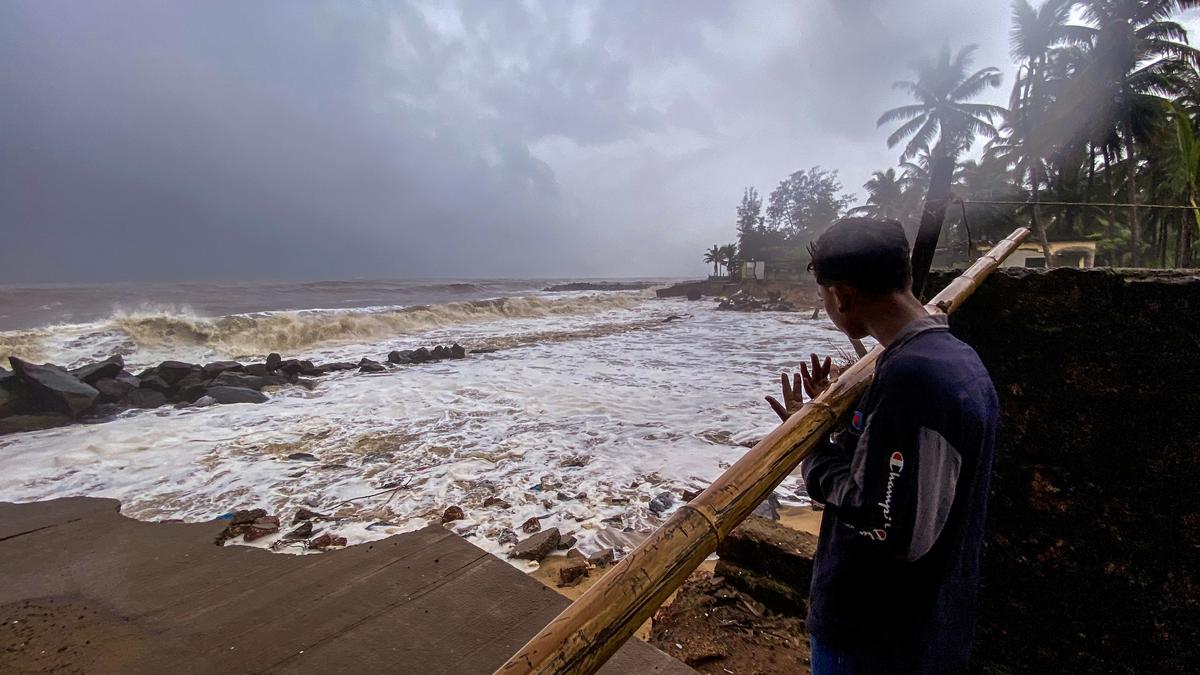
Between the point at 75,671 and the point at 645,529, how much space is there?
3300 millimetres

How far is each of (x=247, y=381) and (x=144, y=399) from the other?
150cm

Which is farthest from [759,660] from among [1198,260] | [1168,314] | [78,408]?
[1198,260]

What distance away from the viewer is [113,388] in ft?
28.3

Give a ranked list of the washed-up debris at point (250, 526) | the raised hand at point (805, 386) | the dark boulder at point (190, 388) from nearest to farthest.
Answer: the raised hand at point (805, 386) < the washed-up debris at point (250, 526) < the dark boulder at point (190, 388)

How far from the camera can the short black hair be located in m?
1.14

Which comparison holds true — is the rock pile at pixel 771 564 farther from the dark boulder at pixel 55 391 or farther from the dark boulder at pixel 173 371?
the dark boulder at pixel 173 371

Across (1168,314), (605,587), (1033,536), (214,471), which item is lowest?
(214,471)

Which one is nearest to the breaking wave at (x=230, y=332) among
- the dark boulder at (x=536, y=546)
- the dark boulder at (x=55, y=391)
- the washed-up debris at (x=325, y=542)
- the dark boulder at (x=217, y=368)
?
the dark boulder at (x=217, y=368)

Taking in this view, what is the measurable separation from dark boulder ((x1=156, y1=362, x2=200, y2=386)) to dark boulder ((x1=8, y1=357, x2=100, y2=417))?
1.60 meters

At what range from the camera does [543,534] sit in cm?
A: 373

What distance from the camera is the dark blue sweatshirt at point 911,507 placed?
3.28 feet

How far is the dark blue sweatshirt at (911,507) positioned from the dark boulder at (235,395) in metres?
9.88

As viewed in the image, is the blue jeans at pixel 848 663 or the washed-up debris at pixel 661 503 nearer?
the blue jeans at pixel 848 663

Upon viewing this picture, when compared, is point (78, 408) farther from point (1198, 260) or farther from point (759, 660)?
point (1198, 260)
